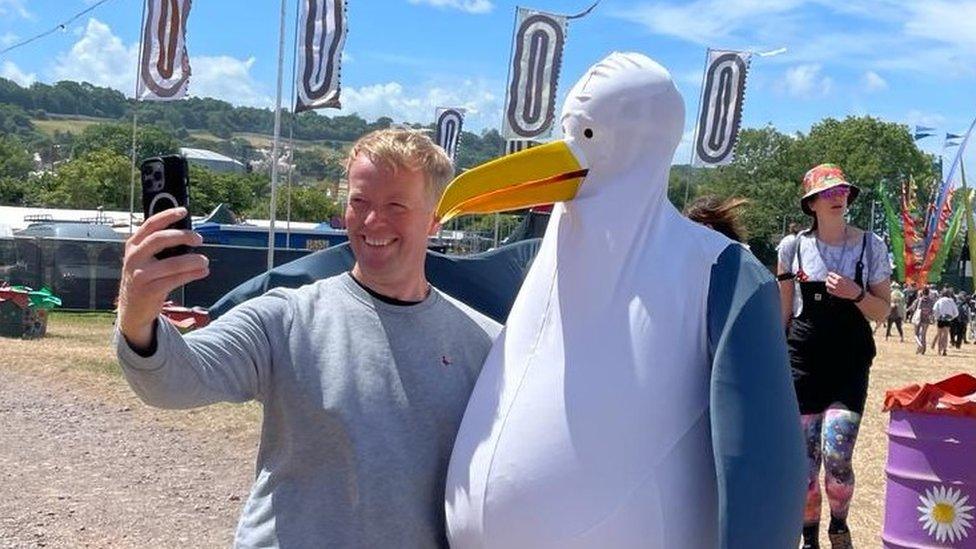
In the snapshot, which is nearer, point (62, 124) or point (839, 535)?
point (839, 535)

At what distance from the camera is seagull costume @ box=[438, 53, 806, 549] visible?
181cm

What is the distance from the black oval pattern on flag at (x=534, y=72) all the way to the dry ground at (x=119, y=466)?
6.07 metres

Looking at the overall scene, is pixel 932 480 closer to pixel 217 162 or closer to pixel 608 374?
pixel 608 374

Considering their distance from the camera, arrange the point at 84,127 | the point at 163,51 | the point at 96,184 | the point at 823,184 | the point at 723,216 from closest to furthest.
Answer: the point at 723,216 < the point at 823,184 < the point at 163,51 < the point at 96,184 < the point at 84,127

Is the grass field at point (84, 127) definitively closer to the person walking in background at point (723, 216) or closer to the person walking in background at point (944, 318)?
the person walking in background at point (944, 318)

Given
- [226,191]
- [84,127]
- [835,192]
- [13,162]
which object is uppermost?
[84,127]

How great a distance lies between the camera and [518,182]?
2.03m

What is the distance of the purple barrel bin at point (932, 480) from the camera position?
423 cm

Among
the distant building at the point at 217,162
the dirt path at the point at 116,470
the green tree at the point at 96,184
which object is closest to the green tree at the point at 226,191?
the green tree at the point at 96,184

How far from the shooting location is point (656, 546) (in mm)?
1860

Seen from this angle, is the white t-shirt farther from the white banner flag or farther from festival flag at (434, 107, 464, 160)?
festival flag at (434, 107, 464, 160)

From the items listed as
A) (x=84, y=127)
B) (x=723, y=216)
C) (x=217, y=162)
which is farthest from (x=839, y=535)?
(x=84, y=127)

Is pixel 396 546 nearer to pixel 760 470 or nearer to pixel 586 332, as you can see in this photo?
pixel 586 332

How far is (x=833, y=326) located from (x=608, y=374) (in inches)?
116
